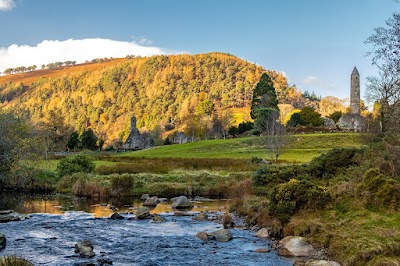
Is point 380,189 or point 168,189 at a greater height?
point 380,189

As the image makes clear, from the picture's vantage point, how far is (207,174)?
47156 millimetres

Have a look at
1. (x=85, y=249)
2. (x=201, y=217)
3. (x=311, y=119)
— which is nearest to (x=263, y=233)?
(x=201, y=217)

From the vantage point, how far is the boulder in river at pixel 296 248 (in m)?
18.5

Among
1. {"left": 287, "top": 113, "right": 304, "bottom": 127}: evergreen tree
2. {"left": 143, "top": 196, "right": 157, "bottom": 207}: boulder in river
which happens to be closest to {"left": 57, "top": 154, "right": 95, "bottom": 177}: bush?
{"left": 143, "top": 196, "right": 157, "bottom": 207}: boulder in river

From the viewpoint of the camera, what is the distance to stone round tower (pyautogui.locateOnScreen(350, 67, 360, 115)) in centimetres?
12719

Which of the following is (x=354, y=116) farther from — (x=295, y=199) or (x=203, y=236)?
(x=203, y=236)

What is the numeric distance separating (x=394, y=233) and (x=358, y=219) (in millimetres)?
2991

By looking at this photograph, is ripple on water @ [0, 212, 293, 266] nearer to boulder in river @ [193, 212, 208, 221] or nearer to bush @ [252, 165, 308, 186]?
boulder in river @ [193, 212, 208, 221]

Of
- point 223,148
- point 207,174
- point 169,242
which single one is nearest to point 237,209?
point 169,242

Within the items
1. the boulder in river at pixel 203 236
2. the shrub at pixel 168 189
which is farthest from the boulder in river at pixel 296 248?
the shrub at pixel 168 189

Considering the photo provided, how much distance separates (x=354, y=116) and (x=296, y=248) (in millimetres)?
102991

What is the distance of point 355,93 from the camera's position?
12850cm

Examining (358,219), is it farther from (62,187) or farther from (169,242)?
(62,187)

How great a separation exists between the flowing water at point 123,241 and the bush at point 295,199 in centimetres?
215
